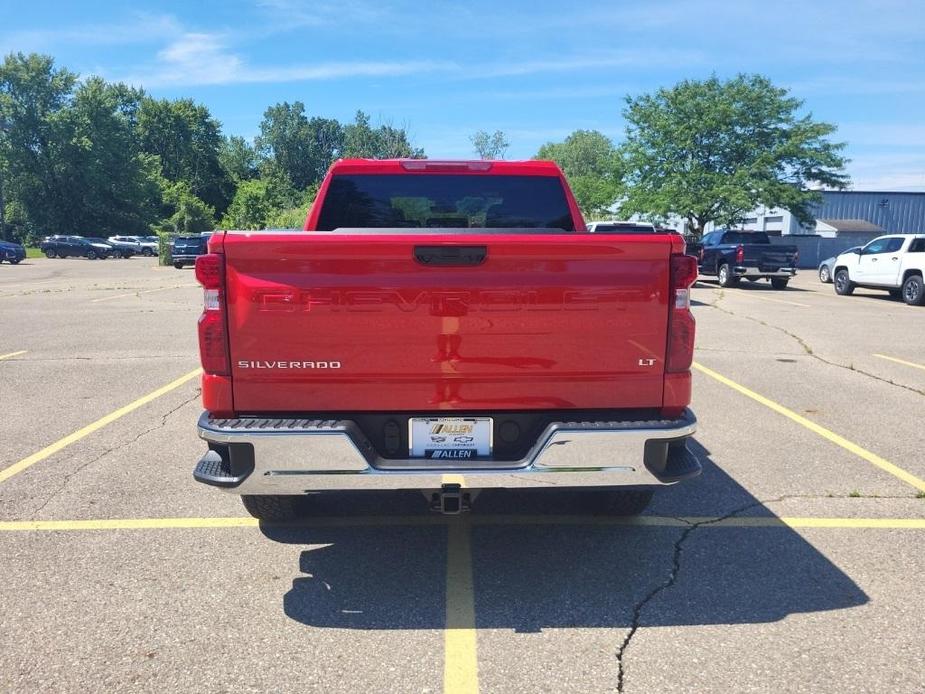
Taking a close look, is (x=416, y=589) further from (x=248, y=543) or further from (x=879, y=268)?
(x=879, y=268)

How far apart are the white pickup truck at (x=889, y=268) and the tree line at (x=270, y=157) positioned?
Result: 14162mm

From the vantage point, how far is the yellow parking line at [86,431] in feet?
16.7

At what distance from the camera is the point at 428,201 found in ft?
15.4

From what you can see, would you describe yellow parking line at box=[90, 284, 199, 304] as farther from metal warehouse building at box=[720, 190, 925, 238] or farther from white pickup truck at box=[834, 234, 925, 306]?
metal warehouse building at box=[720, 190, 925, 238]

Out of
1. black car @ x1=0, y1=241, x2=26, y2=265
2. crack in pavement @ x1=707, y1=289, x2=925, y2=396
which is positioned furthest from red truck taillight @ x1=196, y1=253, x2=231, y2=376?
black car @ x1=0, y1=241, x2=26, y2=265

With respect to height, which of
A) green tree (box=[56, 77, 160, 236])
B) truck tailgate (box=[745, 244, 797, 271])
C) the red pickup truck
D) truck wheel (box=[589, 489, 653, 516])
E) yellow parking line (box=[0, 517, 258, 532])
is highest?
green tree (box=[56, 77, 160, 236])

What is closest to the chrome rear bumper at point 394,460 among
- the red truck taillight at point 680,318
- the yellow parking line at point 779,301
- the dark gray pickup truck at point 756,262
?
the red truck taillight at point 680,318

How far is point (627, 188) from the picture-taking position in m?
38.8

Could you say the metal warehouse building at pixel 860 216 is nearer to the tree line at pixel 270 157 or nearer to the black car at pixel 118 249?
the tree line at pixel 270 157

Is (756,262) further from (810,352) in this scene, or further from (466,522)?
(466,522)

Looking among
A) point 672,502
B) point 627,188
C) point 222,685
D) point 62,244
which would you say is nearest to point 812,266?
point 627,188

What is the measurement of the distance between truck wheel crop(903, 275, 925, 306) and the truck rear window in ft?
56.3

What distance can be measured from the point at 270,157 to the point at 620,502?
437 ft

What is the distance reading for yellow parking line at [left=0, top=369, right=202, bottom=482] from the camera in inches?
201
